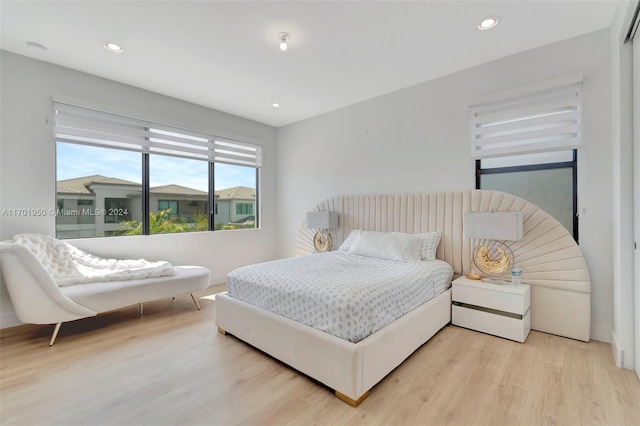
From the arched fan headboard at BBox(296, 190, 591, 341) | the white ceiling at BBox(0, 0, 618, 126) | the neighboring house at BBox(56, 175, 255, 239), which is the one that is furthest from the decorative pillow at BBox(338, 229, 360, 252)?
the neighboring house at BBox(56, 175, 255, 239)

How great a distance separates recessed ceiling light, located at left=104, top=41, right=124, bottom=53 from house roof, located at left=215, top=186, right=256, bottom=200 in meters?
2.27

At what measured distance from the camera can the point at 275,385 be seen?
1898 millimetres

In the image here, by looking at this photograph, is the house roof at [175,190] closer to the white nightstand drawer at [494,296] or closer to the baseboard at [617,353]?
the white nightstand drawer at [494,296]

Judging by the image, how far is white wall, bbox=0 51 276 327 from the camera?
2846mm

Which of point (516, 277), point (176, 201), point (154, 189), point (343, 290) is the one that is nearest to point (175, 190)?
point (176, 201)

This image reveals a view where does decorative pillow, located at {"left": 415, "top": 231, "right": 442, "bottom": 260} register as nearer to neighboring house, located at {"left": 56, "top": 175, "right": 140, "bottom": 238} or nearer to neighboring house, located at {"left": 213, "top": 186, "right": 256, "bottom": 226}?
neighboring house, located at {"left": 213, "top": 186, "right": 256, "bottom": 226}

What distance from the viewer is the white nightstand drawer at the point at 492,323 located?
2461 mm

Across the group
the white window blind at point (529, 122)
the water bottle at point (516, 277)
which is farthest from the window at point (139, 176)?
the water bottle at point (516, 277)

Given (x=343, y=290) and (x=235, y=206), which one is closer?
(x=343, y=290)

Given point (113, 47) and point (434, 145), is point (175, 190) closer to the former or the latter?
point (113, 47)

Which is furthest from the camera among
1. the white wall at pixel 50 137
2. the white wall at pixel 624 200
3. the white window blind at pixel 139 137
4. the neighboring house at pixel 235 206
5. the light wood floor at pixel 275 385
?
the neighboring house at pixel 235 206

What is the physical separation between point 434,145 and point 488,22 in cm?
135

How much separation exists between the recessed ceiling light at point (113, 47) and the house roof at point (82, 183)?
5.02 ft

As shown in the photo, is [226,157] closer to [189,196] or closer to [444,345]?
[189,196]
